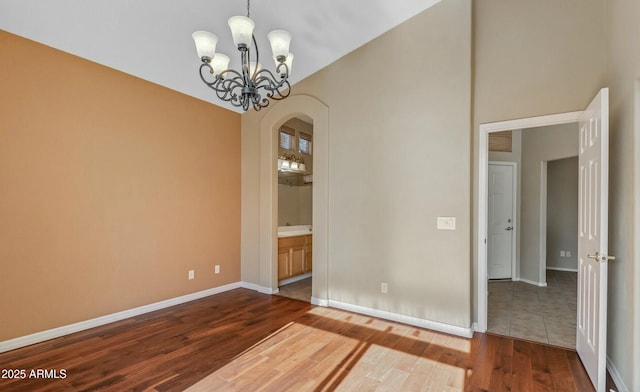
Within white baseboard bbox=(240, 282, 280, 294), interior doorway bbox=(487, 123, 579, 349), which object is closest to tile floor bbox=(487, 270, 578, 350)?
interior doorway bbox=(487, 123, 579, 349)

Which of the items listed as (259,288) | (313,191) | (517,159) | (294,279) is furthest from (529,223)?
(259,288)

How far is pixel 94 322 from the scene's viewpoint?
3377 mm

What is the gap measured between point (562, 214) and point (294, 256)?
5.70m

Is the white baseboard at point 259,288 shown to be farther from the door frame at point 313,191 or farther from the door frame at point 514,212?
the door frame at point 514,212

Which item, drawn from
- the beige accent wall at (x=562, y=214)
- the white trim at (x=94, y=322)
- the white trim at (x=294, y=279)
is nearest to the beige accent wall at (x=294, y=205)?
the white trim at (x=294, y=279)

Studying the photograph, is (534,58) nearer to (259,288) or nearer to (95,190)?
(259,288)

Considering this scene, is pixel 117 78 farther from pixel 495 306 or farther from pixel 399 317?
pixel 495 306

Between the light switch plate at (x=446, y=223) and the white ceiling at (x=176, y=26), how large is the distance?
2.33m

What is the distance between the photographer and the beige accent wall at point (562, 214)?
630 centimetres

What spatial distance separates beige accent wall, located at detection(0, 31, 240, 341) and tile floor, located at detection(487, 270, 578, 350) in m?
3.91

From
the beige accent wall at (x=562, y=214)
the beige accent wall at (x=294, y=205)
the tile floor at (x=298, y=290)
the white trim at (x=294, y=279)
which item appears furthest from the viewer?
the beige accent wall at (x=562, y=214)

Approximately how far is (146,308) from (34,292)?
1159 mm

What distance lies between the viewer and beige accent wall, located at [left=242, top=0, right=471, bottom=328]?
10.7ft

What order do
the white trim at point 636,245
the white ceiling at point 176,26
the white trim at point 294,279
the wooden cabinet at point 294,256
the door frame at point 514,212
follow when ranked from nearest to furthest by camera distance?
the white trim at point 636,245
the white ceiling at point 176,26
the wooden cabinet at point 294,256
the white trim at point 294,279
the door frame at point 514,212
